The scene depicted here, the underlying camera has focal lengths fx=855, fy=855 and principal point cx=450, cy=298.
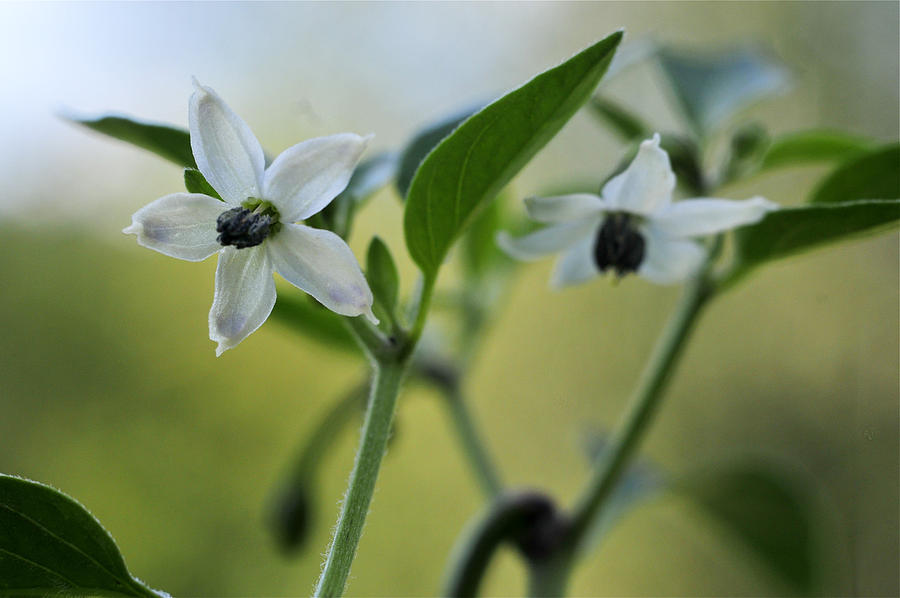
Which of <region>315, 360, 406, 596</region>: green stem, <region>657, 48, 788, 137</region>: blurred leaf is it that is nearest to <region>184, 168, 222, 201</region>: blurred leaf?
<region>315, 360, 406, 596</region>: green stem

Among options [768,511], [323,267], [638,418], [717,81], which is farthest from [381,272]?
[768,511]

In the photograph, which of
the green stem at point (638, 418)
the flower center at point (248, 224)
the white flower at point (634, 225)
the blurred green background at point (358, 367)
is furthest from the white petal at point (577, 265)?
the blurred green background at point (358, 367)

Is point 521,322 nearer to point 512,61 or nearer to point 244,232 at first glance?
point 512,61

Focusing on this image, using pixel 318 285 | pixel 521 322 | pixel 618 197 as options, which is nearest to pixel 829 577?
Answer: pixel 618 197

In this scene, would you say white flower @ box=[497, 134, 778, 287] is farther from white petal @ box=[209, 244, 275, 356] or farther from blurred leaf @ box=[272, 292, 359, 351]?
blurred leaf @ box=[272, 292, 359, 351]

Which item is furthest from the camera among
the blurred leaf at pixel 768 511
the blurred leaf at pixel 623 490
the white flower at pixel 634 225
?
the blurred leaf at pixel 768 511

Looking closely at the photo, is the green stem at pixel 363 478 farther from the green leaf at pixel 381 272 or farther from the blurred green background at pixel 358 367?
the blurred green background at pixel 358 367
